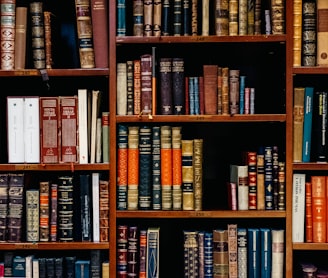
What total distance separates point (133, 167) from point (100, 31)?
0.58 metres

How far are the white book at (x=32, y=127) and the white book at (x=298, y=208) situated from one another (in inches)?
42.1

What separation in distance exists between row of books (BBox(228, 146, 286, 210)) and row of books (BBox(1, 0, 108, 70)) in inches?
28.6

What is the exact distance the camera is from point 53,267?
223cm

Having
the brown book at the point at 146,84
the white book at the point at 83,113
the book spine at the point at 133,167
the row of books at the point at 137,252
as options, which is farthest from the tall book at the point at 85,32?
the row of books at the point at 137,252

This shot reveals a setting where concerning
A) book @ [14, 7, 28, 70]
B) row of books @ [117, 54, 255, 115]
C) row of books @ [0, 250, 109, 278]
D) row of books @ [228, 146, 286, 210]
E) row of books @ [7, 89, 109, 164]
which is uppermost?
book @ [14, 7, 28, 70]

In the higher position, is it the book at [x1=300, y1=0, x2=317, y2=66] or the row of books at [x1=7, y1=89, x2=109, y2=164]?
the book at [x1=300, y1=0, x2=317, y2=66]

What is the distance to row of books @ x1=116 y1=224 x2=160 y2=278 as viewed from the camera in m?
2.25

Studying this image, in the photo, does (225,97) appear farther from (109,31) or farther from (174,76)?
(109,31)

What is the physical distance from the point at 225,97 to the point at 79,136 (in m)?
0.62

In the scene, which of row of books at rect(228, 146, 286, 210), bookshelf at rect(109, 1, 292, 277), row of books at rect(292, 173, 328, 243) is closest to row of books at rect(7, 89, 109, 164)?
bookshelf at rect(109, 1, 292, 277)

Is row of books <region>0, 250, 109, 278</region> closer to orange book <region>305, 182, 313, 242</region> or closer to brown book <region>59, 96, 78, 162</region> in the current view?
brown book <region>59, 96, 78, 162</region>

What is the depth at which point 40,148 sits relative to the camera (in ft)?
7.39

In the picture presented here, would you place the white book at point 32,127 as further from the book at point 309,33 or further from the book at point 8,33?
the book at point 309,33

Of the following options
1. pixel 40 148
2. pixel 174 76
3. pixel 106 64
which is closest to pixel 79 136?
pixel 40 148
